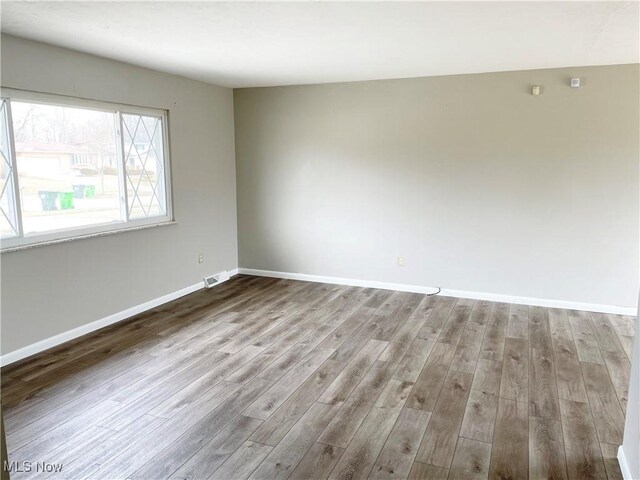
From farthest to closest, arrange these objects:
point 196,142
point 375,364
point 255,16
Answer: point 196,142, point 375,364, point 255,16

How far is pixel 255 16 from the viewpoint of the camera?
2.70 metres

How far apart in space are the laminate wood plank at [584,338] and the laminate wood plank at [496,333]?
0.56 metres

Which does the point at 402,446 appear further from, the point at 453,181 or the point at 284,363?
the point at 453,181

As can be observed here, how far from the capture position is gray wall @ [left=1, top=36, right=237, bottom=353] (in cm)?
335

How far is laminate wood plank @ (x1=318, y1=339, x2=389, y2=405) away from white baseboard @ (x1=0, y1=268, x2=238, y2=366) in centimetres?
226

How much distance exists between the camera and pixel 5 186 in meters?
3.24

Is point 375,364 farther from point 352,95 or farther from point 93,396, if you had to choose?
point 352,95

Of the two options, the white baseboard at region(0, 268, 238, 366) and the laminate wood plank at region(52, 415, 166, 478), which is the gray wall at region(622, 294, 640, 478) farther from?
the white baseboard at region(0, 268, 238, 366)

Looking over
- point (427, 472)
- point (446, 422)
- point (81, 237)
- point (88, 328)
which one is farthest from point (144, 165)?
point (427, 472)

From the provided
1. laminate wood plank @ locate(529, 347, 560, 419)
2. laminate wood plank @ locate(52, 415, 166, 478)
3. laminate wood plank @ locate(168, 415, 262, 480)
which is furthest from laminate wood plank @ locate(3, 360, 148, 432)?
laminate wood plank @ locate(529, 347, 560, 419)

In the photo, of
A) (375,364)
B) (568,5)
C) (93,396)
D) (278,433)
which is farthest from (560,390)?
(93,396)

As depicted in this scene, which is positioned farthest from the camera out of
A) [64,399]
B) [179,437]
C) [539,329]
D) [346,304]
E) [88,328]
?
[346,304]

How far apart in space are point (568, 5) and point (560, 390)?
233 cm

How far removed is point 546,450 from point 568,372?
107cm
